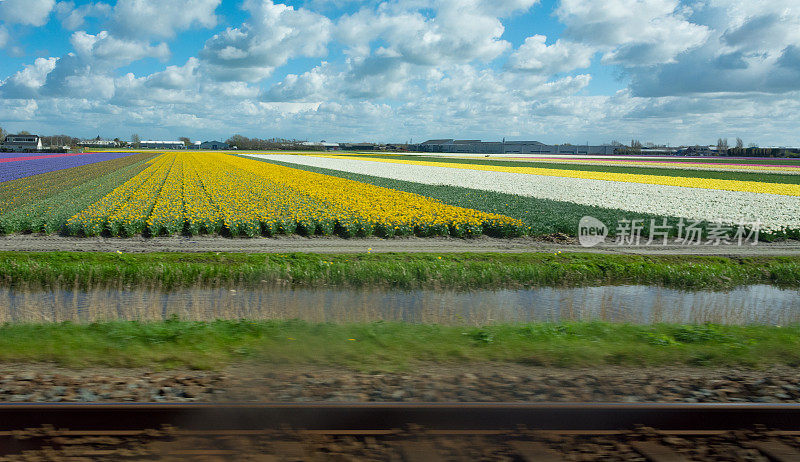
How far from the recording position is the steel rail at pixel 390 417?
15.4 ft

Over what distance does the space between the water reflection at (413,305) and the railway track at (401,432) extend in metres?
4.28

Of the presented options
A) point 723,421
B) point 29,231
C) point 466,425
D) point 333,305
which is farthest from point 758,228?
point 29,231

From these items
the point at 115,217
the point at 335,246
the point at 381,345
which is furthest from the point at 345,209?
the point at 381,345

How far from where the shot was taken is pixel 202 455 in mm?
4320

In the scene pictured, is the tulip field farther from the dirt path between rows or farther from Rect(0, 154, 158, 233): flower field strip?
the dirt path between rows

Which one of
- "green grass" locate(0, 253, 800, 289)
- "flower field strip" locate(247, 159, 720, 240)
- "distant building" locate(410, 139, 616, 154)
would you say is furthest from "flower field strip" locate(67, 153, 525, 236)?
"distant building" locate(410, 139, 616, 154)

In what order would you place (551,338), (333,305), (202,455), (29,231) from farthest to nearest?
(29,231)
(333,305)
(551,338)
(202,455)

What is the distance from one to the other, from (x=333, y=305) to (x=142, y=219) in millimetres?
11198

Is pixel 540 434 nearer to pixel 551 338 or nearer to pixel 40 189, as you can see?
pixel 551 338

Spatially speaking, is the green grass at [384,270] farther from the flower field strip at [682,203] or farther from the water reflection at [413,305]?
the flower field strip at [682,203]

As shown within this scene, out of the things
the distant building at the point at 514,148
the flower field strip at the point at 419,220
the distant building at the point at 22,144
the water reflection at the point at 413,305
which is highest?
the distant building at the point at 514,148

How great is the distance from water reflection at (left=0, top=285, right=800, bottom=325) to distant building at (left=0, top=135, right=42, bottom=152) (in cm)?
12490

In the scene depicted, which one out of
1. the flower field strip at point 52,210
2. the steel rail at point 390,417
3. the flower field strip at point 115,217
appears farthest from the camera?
the flower field strip at point 52,210

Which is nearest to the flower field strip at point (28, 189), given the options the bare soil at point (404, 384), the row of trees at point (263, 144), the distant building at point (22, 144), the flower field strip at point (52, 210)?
the flower field strip at point (52, 210)
